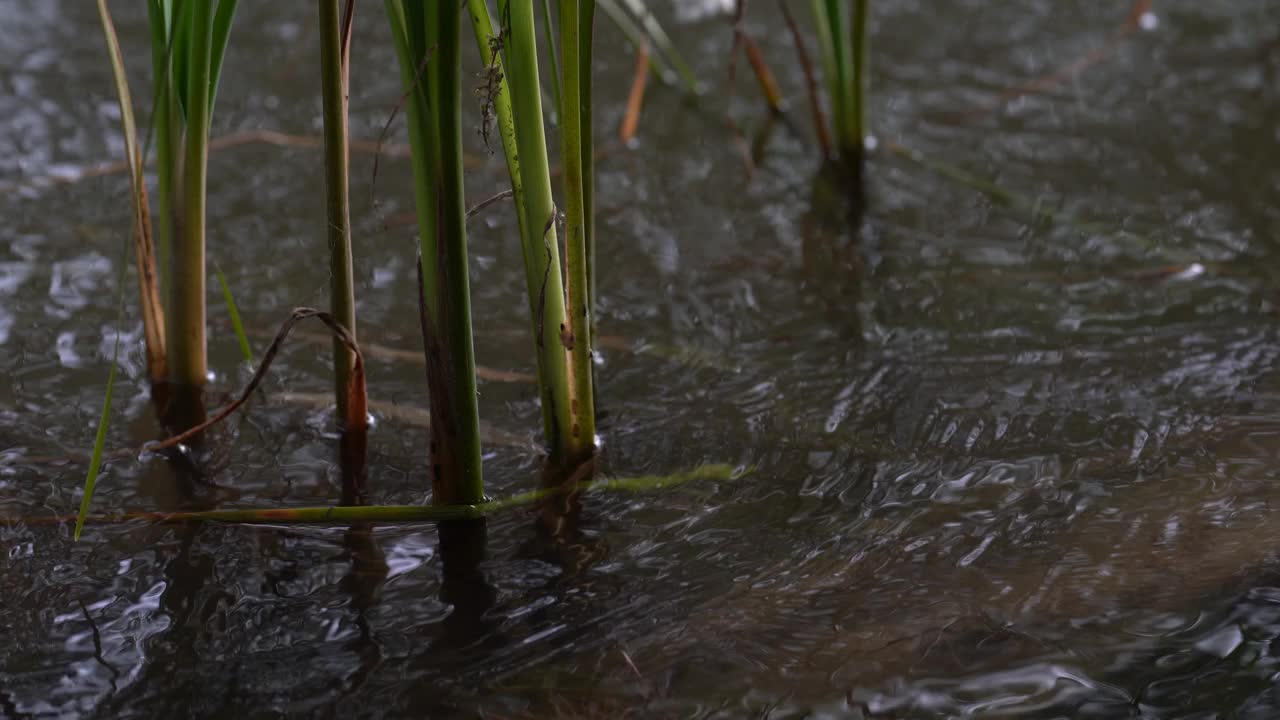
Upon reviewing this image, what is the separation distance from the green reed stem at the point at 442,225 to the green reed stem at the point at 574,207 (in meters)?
0.10

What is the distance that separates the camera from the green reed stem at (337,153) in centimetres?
98

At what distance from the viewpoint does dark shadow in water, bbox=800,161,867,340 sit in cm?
146

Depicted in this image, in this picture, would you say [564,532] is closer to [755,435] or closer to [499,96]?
→ [755,435]

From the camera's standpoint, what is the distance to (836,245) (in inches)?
63.6

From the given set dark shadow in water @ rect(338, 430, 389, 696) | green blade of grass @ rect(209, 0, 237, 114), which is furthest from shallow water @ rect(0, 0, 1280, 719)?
green blade of grass @ rect(209, 0, 237, 114)

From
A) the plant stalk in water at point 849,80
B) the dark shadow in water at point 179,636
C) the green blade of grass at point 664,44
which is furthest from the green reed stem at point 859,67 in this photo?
the dark shadow in water at point 179,636

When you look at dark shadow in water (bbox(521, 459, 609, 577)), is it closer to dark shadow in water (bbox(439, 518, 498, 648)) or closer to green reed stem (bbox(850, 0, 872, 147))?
dark shadow in water (bbox(439, 518, 498, 648))

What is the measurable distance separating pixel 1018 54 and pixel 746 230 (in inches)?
32.2

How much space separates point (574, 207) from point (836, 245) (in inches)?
27.9

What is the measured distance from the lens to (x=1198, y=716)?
2.71ft

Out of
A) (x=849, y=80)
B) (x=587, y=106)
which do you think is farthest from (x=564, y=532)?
(x=849, y=80)

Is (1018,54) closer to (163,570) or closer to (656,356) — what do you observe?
(656,356)

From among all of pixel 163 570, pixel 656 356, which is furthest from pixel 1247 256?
pixel 163 570

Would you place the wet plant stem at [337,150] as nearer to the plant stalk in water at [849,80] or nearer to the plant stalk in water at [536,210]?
the plant stalk in water at [536,210]
